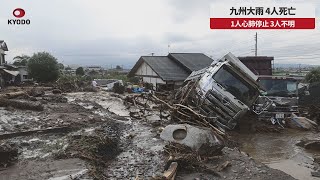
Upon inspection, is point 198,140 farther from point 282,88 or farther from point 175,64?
point 175,64

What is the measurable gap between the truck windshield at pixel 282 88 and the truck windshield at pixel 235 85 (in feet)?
7.27

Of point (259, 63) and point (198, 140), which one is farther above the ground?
point (259, 63)

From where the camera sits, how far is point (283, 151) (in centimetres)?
957

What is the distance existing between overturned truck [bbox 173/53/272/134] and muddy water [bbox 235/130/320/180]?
43.4 inches

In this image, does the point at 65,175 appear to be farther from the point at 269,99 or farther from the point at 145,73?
the point at 145,73

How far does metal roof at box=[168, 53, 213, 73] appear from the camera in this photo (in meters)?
26.2

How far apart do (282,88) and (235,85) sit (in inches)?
124

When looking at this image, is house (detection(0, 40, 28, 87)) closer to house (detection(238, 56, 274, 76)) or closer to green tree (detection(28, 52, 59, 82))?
green tree (detection(28, 52, 59, 82))

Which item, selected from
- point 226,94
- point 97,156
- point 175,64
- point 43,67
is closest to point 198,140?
point 97,156

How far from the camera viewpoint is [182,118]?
10719mm

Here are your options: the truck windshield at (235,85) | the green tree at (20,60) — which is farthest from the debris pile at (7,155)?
the green tree at (20,60)

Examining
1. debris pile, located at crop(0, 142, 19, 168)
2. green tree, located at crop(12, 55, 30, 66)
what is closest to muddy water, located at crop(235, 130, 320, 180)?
debris pile, located at crop(0, 142, 19, 168)

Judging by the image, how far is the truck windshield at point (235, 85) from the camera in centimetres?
1107

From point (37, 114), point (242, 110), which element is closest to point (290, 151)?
point (242, 110)
